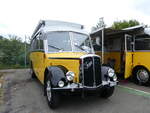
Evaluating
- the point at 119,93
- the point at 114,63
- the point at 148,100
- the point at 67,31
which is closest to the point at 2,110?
the point at 67,31

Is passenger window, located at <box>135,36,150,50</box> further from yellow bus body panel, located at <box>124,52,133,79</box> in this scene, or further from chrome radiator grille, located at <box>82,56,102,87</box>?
chrome radiator grille, located at <box>82,56,102,87</box>

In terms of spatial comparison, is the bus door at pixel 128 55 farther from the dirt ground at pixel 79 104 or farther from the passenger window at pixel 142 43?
the dirt ground at pixel 79 104

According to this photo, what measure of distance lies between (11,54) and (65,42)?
11.6 meters

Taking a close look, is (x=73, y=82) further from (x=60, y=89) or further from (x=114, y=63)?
(x=114, y=63)

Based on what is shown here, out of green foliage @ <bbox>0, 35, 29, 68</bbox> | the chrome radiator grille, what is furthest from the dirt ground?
green foliage @ <bbox>0, 35, 29, 68</bbox>

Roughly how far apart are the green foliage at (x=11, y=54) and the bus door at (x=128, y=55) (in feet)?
36.2

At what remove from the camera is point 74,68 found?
14.5 feet

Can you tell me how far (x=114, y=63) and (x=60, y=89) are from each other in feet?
18.1

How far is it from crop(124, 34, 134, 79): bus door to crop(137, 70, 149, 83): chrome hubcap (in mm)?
422

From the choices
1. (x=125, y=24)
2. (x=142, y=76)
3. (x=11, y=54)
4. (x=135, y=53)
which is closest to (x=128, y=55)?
(x=135, y=53)

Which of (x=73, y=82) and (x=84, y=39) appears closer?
(x=73, y=82)

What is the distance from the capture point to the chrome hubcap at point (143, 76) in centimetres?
703

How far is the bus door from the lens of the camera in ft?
23.9

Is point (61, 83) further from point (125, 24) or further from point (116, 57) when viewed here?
point (125, 24)
